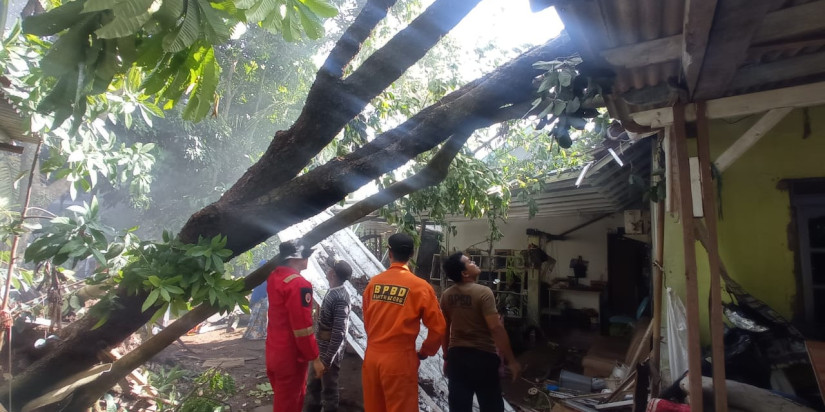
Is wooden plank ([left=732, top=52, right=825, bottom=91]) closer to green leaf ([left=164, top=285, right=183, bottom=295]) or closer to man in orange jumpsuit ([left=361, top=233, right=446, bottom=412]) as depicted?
man in orange jumpsuit ([left=361, top=233, right=446, bottom=412])

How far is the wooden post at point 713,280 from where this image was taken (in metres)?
2.14

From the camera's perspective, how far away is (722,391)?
7.03 feet

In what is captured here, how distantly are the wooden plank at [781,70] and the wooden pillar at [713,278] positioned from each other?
0.83 feet

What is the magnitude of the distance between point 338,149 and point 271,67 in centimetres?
1151

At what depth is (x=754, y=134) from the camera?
286 cm

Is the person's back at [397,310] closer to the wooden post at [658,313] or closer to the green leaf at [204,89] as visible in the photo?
the green leaf at [204,89]

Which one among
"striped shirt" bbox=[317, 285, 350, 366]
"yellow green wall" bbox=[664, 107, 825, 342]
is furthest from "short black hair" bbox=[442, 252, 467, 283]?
"yellow green wall" bbox=[664, 107, 825, 342]

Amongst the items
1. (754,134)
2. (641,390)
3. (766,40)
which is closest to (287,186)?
(766,40)

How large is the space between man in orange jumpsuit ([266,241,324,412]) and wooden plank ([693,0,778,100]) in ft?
9.43

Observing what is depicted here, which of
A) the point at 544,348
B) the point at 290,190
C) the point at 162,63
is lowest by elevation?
the point at 544,348

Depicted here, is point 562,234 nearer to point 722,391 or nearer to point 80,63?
point 722,391

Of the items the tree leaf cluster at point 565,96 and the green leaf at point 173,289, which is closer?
the green leaf at point 173,289

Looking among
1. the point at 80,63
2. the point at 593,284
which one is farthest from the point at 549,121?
the point at 593,284

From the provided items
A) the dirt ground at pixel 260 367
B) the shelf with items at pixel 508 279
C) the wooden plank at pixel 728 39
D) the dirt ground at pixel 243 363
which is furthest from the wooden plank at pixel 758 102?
the shelf with items at pixel 508 279
